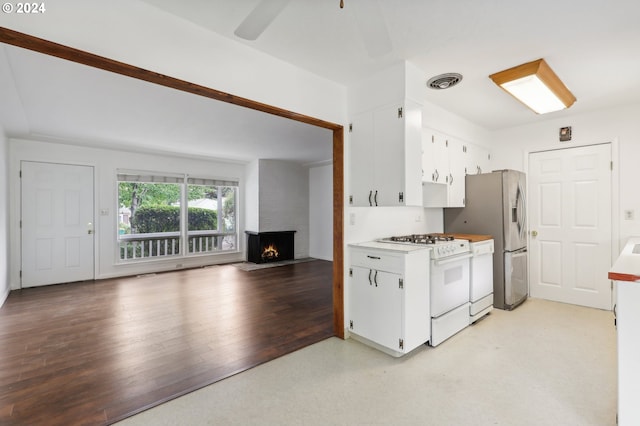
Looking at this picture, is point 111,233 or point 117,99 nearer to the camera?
point 117,99

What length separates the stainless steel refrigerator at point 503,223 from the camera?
3.75 metres

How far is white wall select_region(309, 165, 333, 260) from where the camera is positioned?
7371 mm

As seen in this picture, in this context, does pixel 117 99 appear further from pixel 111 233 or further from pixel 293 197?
pixel 293 197

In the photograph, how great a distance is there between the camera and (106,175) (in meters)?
5.65

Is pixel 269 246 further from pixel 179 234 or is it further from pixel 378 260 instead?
pixel 378 260

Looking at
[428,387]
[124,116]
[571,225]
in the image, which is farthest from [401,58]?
[124,116]

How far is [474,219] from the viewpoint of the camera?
4035 mm

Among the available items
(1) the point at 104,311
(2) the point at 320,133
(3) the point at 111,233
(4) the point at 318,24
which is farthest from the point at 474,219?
(3) the point at 111,233

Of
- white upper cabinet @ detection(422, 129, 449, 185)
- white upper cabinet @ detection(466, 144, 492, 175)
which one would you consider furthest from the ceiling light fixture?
white upper cabinet @ detection(466, 144, 492, 175)

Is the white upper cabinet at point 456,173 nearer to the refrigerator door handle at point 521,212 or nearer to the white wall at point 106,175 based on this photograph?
→ the refrigerator door handle at point 521,212

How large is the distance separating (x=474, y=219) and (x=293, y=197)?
458cm

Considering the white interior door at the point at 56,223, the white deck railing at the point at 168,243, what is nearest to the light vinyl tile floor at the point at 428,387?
the white interior door at the point at 56,223

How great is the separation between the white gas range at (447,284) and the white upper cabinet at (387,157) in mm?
542

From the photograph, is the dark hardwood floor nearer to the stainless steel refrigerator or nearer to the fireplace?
the fireplace
